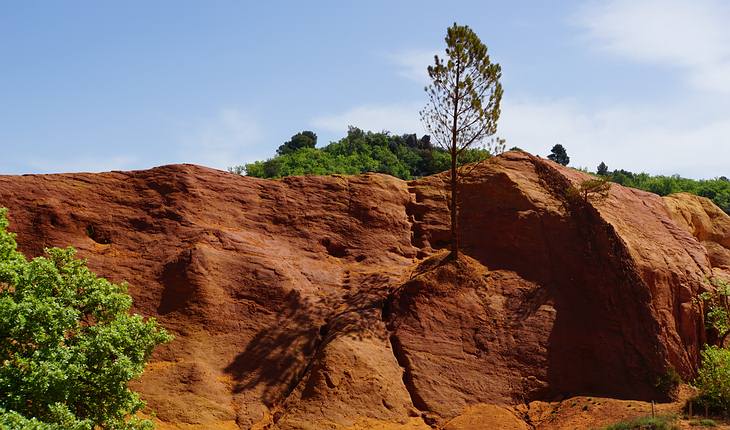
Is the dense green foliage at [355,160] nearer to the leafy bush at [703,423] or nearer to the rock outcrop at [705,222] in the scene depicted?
the rock outcrop at [705,222]

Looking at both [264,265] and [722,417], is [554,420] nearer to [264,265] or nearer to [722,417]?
[722,417]

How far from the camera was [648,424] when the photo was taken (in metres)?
15.1

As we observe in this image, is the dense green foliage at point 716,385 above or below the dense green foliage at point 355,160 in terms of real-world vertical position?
below

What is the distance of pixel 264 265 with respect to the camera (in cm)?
1866

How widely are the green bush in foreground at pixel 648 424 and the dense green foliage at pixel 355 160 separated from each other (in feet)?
97.6

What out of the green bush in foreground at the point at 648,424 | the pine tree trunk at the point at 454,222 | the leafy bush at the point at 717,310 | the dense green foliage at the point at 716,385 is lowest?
the green bush in foreground at the point at 648,424

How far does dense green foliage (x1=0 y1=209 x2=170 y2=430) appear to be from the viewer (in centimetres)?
1102

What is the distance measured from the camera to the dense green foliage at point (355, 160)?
49.1 meters

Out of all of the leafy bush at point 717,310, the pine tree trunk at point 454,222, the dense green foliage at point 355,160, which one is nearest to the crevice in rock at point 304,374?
the pine tree trunk at point 454,222

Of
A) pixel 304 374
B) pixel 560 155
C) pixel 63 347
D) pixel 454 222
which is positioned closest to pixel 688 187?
pixel 560 155

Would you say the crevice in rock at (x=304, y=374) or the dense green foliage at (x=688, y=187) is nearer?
the crevice in rock at (x=304, y=374)

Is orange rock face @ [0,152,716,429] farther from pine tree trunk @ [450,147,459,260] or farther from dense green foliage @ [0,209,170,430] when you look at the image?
dense green foliage @ [0,209,170,430]

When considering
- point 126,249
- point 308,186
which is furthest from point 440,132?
point 126,249

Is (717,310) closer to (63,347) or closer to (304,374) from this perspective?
(304,374)
